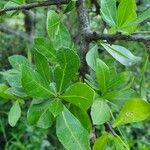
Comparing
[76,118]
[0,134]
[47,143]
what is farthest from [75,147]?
[0,134]

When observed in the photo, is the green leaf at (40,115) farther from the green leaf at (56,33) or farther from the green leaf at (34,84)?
the green leaf at (56,33)

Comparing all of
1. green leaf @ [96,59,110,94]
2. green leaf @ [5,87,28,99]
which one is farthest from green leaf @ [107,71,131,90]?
green leaf @ [5,87,28,99]

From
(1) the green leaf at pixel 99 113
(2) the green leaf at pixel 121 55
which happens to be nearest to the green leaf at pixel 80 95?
(1) the green leaf at pixel 99 113

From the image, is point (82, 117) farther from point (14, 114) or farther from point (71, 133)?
point (14, 114)

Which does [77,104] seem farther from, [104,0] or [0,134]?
[0,134]

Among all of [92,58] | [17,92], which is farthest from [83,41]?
[17,92]

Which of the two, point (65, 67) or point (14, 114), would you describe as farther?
point (14, 114)
